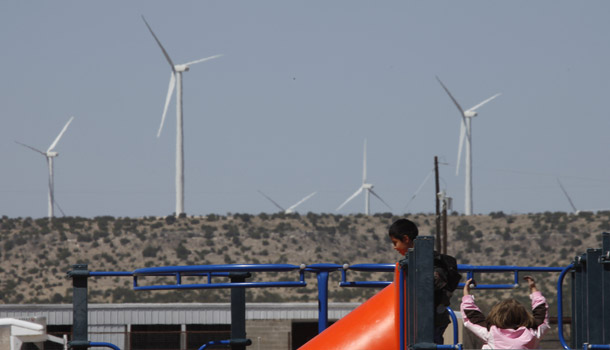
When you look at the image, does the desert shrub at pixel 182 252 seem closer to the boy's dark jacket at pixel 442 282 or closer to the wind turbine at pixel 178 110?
the wind turbine at pixel 178 110

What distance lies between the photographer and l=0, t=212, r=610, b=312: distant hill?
99.9m

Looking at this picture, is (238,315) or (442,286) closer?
(442,286)

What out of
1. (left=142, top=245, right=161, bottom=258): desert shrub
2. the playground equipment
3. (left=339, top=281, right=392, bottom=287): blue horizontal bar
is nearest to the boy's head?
the playground equipment

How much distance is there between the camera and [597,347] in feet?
19.4

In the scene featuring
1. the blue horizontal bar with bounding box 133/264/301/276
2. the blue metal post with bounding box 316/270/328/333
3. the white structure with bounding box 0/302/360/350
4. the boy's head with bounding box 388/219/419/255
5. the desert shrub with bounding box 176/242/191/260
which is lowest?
the white structure with bounding box 0/302/360/350

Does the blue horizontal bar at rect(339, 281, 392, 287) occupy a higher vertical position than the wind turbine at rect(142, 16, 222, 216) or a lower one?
lower

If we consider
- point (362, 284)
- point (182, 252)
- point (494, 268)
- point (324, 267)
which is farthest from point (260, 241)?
point (324, 267)

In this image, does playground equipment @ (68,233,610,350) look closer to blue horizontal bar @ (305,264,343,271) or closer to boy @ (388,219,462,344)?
blue horizontal bar @ (305,264,343,271)

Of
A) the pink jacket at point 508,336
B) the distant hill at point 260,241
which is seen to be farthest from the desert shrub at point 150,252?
the pink jacket at point 508,336

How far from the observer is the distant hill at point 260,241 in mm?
99875

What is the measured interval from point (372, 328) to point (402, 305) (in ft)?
2.42

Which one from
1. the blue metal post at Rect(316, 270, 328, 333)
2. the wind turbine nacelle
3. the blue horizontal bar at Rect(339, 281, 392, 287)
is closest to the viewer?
the blue metal post at Rect(316, 270, 328, 333)

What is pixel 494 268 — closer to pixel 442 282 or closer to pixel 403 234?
pixel 403 234

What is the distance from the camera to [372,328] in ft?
25.7
